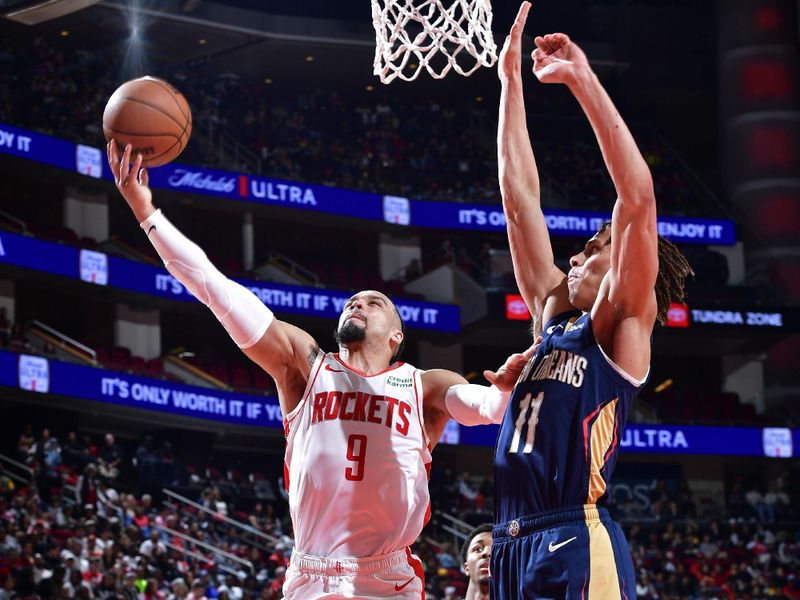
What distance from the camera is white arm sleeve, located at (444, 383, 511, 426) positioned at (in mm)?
4512

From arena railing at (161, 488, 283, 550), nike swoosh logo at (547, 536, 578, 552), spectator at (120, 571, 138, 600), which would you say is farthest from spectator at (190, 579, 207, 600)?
nike swoosh logo at (547, 536, 578, 552)

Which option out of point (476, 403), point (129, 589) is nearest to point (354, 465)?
point (476, 403)

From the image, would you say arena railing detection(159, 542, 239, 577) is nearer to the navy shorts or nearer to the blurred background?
the blurred background

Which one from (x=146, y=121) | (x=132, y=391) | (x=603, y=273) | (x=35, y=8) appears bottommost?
(x=603, y=273)

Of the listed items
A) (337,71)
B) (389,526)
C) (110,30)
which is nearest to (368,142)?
(337,71)

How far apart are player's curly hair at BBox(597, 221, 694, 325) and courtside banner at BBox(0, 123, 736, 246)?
60.6 ft

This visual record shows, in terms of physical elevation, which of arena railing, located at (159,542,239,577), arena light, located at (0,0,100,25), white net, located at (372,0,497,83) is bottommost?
arena railing, located at (159,542,239,577)

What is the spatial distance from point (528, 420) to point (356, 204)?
21.0 meters

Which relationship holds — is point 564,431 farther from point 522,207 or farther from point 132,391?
point 132,391

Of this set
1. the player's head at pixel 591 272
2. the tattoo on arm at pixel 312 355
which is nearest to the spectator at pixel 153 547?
the tattoo on arm at pixel 312 355

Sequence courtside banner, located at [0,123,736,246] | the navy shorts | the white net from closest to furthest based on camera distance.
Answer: the navy shorts → the white net → courtside banner, located at [0,123,736,246]

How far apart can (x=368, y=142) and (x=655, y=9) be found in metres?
8.46

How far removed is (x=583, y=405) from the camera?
3.82m

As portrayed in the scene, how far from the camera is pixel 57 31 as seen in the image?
26.3m
